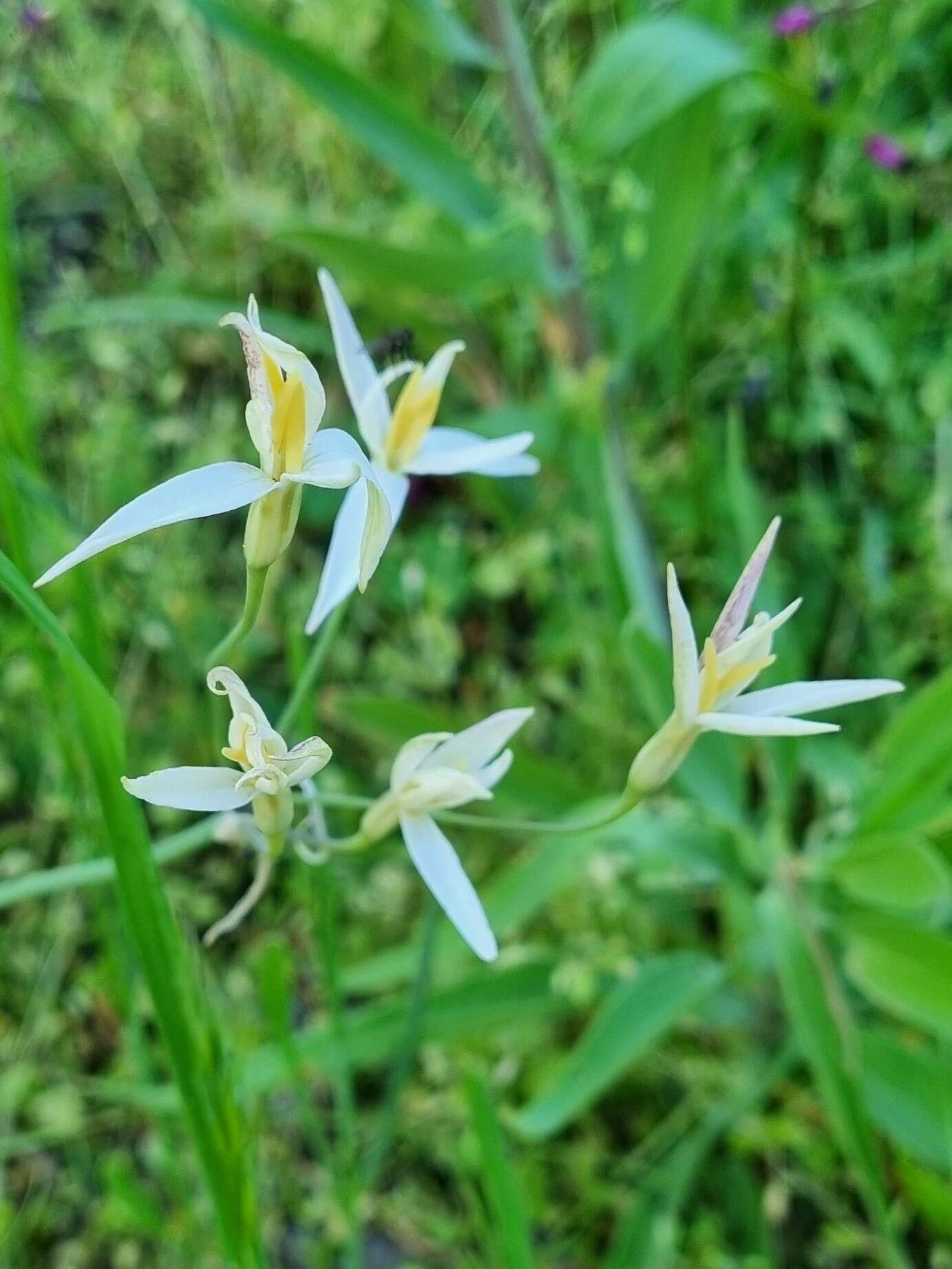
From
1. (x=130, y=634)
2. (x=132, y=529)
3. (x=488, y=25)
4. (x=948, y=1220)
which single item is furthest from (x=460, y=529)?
(x=132, y=529)

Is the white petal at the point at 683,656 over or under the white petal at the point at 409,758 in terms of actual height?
over

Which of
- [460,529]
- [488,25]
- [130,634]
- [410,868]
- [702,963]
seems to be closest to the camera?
[702,963]

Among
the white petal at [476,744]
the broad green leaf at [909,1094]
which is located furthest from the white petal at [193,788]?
the broad green leaf at [909,1094]

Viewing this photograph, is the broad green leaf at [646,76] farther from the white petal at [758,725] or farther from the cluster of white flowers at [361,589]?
the white petal at [758,725]

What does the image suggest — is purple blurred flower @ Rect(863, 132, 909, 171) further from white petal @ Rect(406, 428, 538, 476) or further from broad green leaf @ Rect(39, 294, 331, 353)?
white petal @ Rect(406, 428, 538, 476)

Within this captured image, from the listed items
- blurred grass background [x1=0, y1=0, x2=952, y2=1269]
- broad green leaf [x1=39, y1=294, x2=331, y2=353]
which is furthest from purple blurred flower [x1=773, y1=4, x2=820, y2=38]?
broad green leaf [x1=39, y1=294, x2=331, y2=353]

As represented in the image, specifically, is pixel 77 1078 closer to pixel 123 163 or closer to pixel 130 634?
pixel 130 634

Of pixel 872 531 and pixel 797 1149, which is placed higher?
pixel 872 531
